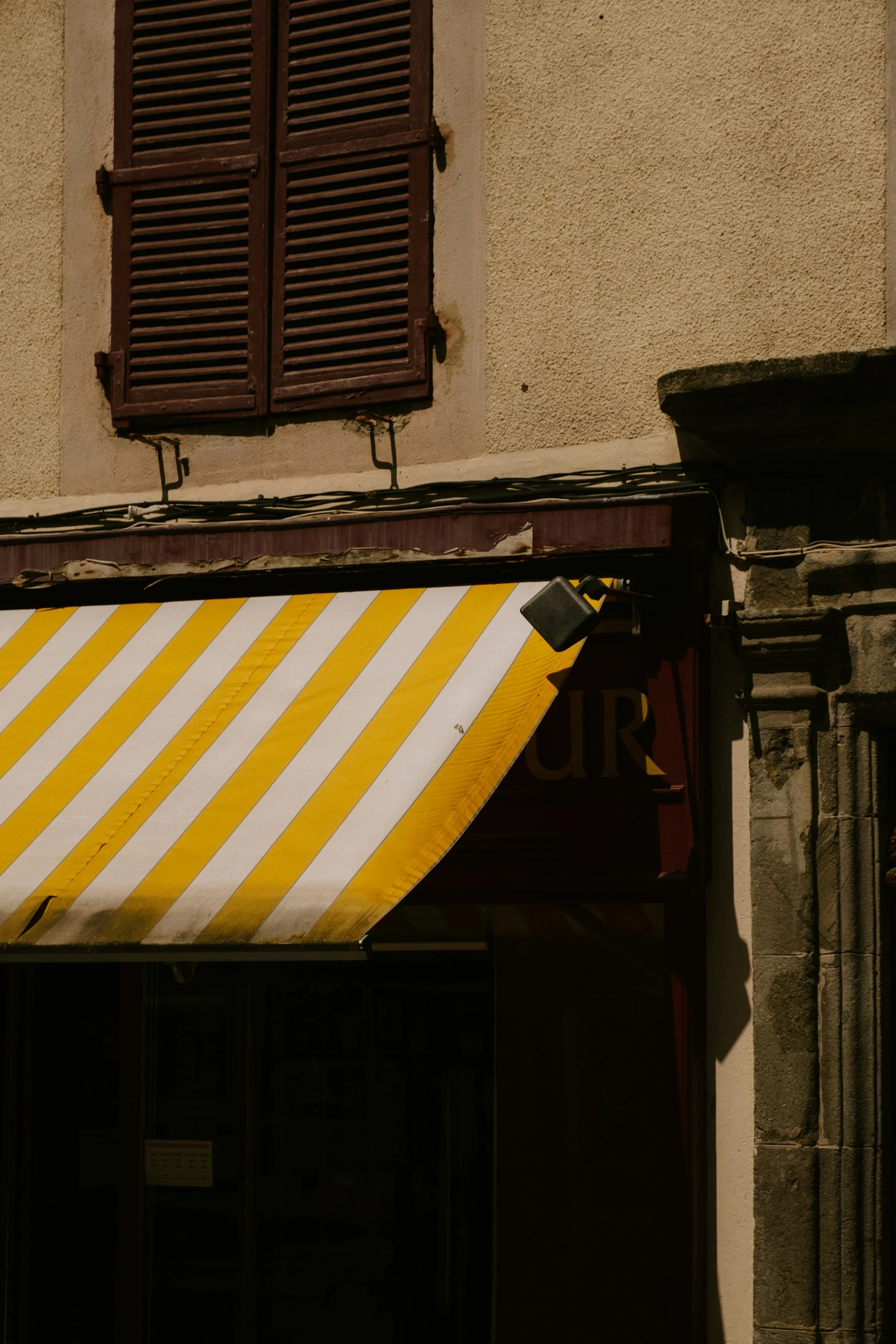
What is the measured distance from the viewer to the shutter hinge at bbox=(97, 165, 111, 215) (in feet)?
24.0

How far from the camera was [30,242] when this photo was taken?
745 cm

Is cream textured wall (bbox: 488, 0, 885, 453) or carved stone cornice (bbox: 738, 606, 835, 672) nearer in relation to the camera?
carved stone cornice (bbox: 738, 606, 835, 672)

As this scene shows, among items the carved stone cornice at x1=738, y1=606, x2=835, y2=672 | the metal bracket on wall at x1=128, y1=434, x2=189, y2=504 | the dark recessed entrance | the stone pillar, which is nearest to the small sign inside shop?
the dark recessed entrance

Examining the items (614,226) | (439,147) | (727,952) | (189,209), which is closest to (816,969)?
(727,952)

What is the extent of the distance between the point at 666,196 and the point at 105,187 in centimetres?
262

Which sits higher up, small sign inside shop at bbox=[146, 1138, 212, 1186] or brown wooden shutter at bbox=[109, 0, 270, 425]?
brown wooden shutter at bbox=[109, 0, 270, 425]

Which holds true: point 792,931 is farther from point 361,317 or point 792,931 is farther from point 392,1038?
point 361,317

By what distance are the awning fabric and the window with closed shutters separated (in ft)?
3.57

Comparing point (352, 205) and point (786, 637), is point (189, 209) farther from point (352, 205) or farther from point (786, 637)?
point (786, 637)

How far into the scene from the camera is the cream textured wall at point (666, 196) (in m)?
6.30

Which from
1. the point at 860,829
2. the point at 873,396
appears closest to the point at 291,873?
the point at 860,829

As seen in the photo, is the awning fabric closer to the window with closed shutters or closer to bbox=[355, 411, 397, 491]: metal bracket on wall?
bbox=[355, 411, 397, 491]: metal bracket on wall

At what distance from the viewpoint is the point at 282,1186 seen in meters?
6.82

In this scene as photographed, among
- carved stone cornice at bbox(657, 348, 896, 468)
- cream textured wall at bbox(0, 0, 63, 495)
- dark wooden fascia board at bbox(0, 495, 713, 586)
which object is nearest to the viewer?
carved stone cornice at bbox(657, 348, 896, 468)
